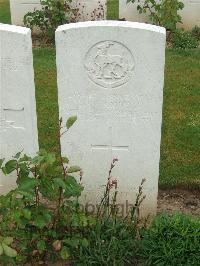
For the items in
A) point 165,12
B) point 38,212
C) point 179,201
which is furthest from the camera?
point 165,12

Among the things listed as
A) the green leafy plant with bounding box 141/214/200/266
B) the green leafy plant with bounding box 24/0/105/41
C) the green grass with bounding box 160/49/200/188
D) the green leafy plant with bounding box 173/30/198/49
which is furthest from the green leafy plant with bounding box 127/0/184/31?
the green leafy plant with bounding box 141/214/200/266

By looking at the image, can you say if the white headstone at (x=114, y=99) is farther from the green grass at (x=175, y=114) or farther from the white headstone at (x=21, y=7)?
the white headstone at (x=21, y=7)

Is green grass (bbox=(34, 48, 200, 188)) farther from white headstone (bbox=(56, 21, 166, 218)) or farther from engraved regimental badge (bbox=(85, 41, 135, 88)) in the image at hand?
engraved regimental badge (bbox=(85, 41, 135, 88))

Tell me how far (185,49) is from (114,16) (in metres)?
2.44

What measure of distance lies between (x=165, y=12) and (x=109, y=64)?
5102 mm

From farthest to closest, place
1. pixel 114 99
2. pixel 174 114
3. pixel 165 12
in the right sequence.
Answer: pixel 165 12 → pixel 174 114 → pixel 114 99

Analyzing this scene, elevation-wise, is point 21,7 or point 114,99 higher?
point 21,7

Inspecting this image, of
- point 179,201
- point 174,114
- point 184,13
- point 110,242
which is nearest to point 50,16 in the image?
point 184,13

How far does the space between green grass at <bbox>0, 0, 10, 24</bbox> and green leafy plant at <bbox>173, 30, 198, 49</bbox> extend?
11.9 ft

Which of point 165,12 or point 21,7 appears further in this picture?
point 21,7

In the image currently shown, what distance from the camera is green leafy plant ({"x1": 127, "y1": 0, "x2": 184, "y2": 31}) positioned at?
8.55 m

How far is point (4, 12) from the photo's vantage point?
11.2 metres

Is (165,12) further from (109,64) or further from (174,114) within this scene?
(109,64)

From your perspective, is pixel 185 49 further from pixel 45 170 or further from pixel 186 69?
pixel 45 170
